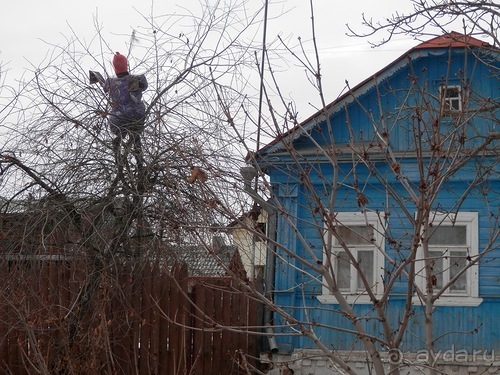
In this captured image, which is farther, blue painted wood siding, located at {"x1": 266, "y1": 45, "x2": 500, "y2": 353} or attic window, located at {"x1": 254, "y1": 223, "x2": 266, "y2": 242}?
blue painted wood siding, located at {"x1": 266, "y1": 45, "x2": 500, "y2": 353}

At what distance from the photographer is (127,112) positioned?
19.4 feet

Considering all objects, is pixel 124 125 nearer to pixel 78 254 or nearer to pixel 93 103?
pixel 93 103

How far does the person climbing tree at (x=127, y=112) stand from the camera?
19.2 feet

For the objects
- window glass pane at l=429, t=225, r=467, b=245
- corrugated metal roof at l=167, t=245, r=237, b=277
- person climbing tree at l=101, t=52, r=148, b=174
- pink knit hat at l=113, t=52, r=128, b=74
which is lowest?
corrugated metal roof at l=167, t=245, r=237, b=277

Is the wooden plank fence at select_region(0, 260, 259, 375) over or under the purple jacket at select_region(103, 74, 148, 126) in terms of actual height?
under

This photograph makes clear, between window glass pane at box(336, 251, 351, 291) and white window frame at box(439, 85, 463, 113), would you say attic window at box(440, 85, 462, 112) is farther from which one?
window glass pane at box(336, 251, 351, 291)

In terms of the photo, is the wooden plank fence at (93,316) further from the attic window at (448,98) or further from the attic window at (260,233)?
the attic window at (448,98)

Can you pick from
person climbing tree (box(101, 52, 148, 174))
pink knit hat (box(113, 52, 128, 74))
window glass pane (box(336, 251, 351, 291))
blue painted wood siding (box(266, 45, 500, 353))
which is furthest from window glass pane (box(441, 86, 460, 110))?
window glass pane (box(336, 251, 351, 291))

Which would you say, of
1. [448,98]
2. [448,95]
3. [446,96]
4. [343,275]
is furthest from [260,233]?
[343,275]

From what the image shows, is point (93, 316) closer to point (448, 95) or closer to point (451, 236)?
point (448, 95)

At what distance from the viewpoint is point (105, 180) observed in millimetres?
5871

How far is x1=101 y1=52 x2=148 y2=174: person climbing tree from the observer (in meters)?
5.84

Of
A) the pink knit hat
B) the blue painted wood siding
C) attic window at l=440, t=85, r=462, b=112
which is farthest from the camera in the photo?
the blue painted wood siding

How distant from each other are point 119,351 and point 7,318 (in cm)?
103
